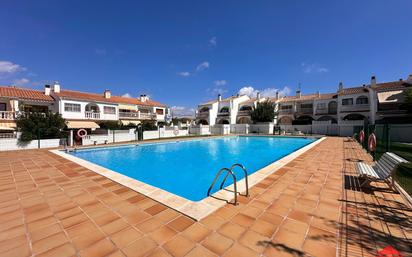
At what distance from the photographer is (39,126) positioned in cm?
1694

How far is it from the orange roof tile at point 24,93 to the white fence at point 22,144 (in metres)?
11.9

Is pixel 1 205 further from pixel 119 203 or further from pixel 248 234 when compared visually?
pixel 248 234

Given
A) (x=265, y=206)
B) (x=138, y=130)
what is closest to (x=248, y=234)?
(x=265, y=206)

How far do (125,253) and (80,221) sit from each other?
5.92 feet

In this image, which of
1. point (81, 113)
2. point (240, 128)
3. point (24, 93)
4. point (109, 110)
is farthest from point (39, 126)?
point (240, 128)

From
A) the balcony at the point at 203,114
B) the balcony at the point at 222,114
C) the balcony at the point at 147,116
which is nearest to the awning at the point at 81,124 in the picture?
the balcony at the point at 147,116

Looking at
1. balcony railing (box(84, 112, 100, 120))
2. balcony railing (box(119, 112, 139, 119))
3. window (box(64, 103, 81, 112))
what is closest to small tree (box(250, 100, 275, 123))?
balcony railing (box(119, 112, 139, 119))

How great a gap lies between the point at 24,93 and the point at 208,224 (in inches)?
1394

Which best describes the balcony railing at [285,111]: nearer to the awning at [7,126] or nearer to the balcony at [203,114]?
the balcony at [203,114]

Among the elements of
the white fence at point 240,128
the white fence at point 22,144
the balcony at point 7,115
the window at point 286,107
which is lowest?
the white fence at point 22,144

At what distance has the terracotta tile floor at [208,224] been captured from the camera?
306 cm

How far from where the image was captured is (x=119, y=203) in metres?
4.81

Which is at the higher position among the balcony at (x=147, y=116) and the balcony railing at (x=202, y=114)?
the balcony railing at (x=202, y=114)

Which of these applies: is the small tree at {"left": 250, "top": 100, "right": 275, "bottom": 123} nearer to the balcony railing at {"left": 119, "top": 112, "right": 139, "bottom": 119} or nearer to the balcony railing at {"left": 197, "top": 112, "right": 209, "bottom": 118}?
the balcony railing at {"left": 197, "top": 112, "right": 209, "bottom": 118}
